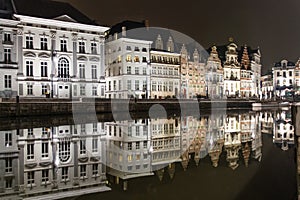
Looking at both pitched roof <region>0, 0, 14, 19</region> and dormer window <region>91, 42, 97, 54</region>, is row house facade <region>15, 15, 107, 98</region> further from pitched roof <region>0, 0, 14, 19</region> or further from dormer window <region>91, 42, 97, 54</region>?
pitched roof <region>0, 0, 14, 19</region>

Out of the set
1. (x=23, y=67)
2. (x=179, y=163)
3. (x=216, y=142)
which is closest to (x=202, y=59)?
(x=23, y=67)

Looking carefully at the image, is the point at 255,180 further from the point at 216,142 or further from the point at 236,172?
the point at 216,142

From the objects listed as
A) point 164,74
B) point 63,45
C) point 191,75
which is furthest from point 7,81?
point 191,75

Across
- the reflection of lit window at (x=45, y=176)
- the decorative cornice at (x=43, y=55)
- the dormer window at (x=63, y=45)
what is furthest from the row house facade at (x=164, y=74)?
the reflection of lit window at (x=45, y=176)

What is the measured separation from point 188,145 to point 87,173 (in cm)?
296

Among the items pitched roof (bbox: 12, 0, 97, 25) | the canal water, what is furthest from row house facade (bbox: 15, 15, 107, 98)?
the canal water

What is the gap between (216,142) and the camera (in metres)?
7.38

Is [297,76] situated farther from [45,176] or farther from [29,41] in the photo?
[45,176]

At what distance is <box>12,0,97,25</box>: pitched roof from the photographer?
2070 centimetres

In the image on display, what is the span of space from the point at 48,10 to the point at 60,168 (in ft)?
62.4

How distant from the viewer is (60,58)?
70.9ft

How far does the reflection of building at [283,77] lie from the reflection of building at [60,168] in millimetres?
43384

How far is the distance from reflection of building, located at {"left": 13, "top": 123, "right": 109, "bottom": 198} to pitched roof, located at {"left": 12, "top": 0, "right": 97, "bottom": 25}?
592 inches

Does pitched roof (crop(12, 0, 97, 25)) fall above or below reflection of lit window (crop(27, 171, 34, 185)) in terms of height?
above
